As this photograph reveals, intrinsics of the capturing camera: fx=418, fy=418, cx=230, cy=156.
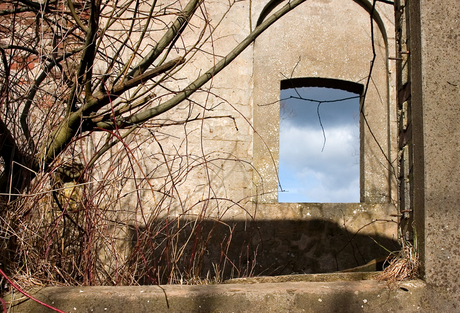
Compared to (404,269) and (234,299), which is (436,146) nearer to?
(404,269)

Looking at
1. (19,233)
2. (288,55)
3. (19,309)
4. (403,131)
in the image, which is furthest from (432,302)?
(288,55)

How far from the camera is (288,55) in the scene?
16.8 feet

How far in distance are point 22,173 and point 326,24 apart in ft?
13.1

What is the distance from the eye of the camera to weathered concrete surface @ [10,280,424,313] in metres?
1.96

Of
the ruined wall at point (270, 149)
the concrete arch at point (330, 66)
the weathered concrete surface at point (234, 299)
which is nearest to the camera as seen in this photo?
the weathered concrete surface at point (234, 299)

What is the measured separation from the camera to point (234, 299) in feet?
6.50

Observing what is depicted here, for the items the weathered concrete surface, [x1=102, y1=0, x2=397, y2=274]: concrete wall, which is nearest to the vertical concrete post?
the weathered concrete surface

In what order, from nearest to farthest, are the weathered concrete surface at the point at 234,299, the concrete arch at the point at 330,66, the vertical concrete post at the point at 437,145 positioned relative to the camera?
1. the weathered concrete surface at the point at 234,299
2. the vertical concrete post at the point at 437,145
3. the concrete arch at the point at 330,66

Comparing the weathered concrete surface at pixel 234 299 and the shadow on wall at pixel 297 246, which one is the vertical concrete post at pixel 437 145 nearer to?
the weathered concrete surface at pixel 234 299

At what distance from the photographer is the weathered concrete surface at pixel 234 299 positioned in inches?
77.4

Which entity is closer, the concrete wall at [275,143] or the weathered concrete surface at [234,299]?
the weathered concrete surface at [234,299]

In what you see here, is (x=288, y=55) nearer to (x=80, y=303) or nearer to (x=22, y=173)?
(x=22, y=173)

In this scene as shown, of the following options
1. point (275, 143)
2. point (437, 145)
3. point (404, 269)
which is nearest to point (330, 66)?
point (275, 143)

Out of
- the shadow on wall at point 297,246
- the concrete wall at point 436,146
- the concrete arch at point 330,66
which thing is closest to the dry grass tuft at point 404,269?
the concrete wall at point 436,146
